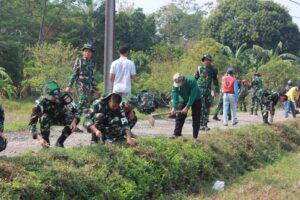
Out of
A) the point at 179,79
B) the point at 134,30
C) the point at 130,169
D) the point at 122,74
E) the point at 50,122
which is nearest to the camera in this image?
the point at 130,169

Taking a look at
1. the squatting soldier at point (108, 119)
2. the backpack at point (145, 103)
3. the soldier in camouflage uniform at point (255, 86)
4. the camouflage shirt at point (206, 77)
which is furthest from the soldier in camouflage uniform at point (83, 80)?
the soldier in camouflage uniform at point (255, 86)

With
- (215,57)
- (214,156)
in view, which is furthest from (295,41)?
(214,156)

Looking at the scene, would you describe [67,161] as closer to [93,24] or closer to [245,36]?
[93,24]

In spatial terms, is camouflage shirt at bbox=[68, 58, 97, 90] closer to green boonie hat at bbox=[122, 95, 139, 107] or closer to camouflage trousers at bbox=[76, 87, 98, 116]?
camouflage trousers at bbox=[76, 87, 98, 116]

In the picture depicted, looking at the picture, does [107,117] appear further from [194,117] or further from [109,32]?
[109,32]

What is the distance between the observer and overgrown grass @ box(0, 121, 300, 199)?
5062mm

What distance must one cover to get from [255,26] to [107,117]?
108ft

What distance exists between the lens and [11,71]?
30344 mm

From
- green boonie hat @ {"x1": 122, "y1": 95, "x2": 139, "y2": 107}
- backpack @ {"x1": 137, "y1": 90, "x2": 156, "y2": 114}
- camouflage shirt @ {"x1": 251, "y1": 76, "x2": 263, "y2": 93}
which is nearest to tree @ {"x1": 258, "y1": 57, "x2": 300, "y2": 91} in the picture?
camouflage shirt @ {"x1": 251, "y1": 76, "x2": 263, "y2": 93}

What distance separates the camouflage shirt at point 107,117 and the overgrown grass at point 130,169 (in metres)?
0.34

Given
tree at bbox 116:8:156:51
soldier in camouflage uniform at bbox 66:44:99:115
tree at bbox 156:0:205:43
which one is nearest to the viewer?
soldier in camouflage uniform at bbox 66:44:99:115

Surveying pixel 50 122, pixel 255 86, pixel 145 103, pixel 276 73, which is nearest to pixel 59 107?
pixel 50 122

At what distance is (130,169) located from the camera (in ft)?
20.7

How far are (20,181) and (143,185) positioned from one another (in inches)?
78.3
